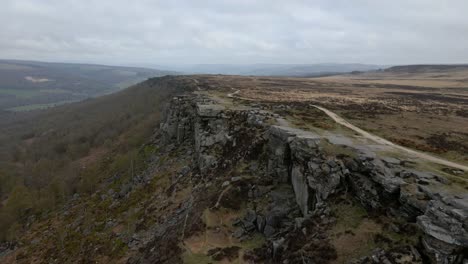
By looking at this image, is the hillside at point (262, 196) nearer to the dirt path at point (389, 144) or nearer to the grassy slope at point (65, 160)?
the dirt path at point (389, 144)

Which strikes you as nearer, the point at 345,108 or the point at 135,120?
the point at 345,108

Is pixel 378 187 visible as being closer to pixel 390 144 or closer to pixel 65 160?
pixel 390 144

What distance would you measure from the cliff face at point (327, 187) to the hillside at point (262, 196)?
0.39 ft

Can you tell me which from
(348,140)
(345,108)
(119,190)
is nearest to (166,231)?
(348,140)

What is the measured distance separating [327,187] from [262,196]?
10.6 metres

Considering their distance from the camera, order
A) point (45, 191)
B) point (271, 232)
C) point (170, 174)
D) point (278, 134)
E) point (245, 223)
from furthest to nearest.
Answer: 1. point (45, 191)
2. point (170, 174)
3. point (278, 134)
4. point (245, 223)
5. point (271, 232)

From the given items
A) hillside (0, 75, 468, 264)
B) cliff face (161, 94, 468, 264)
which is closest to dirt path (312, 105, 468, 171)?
hillside (0, 75, 468, 264)

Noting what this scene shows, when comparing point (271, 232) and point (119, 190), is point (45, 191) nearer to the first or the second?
point (119, 190)

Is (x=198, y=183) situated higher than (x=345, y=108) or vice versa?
(x=345, y=108)

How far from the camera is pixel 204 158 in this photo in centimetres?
5591

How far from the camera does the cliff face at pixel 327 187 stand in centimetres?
2350

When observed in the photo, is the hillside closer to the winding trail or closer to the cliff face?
the cliff face

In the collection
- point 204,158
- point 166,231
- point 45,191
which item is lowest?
point 45,191

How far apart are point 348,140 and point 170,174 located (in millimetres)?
36577
